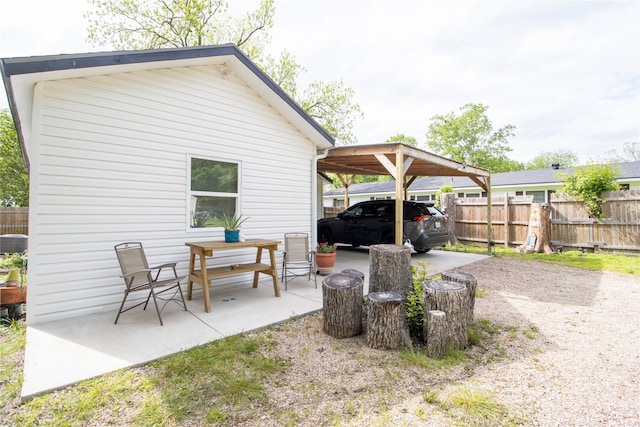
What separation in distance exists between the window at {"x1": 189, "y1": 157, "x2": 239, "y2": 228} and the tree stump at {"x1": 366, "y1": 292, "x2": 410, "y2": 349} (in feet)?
10.2

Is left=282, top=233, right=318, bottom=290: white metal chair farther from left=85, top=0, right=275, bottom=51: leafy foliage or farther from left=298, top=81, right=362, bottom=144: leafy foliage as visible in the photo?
left=298, top=81, right=362, bottom=144: leafy foliage

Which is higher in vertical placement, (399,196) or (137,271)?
(399,196)

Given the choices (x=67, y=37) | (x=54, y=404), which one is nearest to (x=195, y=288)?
(x=54, y=404)

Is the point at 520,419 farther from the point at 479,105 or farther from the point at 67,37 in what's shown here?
the point at 479,105

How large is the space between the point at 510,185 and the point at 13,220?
2257 centimetres

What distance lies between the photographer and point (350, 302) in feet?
10.6

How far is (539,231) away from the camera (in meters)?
9.28

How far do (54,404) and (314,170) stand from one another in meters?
5.14

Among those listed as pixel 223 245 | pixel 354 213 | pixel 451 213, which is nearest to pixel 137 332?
pixel 223 245

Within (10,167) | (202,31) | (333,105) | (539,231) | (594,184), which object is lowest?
(539,231)

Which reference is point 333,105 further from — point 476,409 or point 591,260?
point 476,409

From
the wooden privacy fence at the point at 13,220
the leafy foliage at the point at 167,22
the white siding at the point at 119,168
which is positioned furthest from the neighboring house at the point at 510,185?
the wooden privacy fence at the point at 13,220

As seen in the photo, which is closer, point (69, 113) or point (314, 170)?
point (69, 113)

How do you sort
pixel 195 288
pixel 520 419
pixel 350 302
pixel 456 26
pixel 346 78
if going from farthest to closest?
pixel 346 78
pixel 456 26
pixel 195 288
pixel 350 302
pixel 520 419
